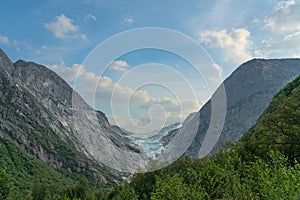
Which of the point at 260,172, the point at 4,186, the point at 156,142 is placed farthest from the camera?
the point at 4,186

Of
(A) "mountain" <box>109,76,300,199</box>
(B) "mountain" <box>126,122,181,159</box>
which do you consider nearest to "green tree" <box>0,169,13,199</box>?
(A) "mountain" <box>109,76,300,199</box>

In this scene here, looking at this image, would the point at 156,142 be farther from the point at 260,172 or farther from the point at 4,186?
the point at 4,186

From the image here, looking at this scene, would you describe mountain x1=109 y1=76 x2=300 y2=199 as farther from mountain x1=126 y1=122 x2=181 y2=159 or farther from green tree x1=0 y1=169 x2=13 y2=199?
green tree x1=0 y1=169 x2=13 y2=199

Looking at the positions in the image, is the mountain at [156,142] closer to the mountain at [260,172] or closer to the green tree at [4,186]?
the mountain at [260,172]

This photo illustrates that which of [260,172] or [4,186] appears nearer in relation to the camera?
[260,172]

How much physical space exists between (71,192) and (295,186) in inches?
3412

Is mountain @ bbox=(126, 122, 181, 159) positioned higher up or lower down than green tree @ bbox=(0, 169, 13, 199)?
higher up

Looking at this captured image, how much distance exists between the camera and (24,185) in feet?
540

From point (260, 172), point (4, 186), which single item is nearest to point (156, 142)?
point (260, 172)

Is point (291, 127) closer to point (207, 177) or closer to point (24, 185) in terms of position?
point (207, 177)

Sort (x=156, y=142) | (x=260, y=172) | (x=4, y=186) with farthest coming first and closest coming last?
1. (x=4, y=186)
2. (x=156, y=142)
3. (x=260, y=172)

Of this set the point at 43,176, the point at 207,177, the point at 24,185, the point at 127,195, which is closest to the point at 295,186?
the point at 207,177

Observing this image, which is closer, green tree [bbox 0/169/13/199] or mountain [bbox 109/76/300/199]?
mountain [bbox 109/76/300/199]

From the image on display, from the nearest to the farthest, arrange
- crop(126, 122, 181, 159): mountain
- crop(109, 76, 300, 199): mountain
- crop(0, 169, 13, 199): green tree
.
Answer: crop(109, 76, 300, 199): mountain < crop(126, 122, 181, 159): mountain < crop(0, 169, 13, 199): green tree
